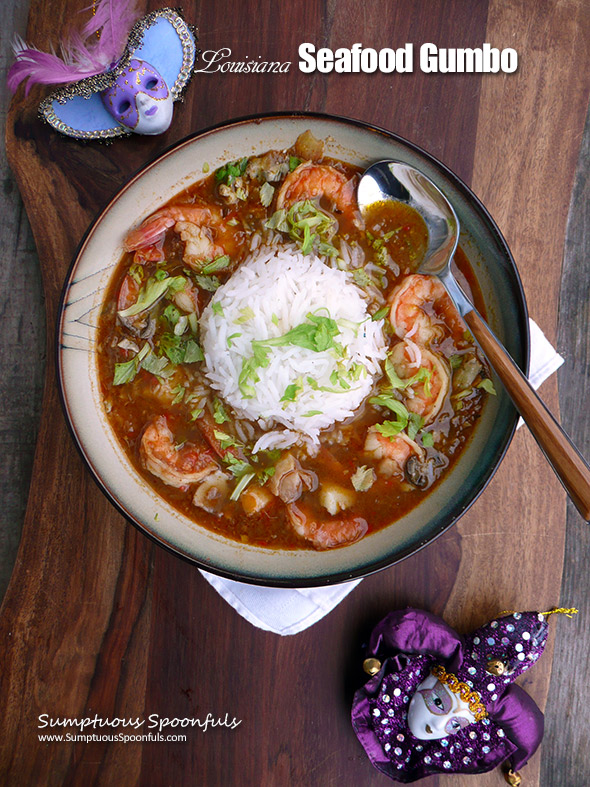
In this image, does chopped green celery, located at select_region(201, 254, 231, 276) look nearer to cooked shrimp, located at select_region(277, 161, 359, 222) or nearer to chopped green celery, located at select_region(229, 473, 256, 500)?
cooked shrimp, located at select_region(277, 161, 359, 222)

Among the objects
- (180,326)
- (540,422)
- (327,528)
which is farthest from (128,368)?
(540,422)

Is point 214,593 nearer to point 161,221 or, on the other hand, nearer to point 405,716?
point 405,716

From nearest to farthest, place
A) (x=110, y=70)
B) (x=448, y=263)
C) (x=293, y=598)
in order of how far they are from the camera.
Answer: (x=448, y=263), (x=110, y=70), (x=293, y=598)

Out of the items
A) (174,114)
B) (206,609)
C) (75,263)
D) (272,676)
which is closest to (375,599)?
(272,676)

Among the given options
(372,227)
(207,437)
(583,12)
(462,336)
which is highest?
(583,12)

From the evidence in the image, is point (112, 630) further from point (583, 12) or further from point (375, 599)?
point (583, 12)
